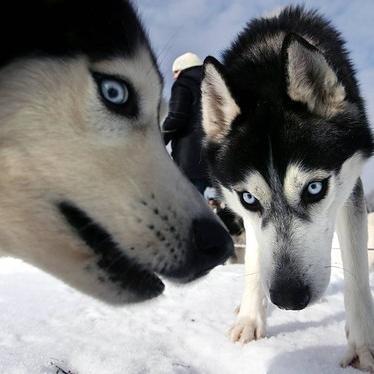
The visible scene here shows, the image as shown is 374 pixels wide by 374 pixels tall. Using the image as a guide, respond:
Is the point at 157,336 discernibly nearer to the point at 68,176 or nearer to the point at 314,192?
the point at 314,192

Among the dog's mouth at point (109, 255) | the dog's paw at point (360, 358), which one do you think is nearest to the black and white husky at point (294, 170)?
the dog's paw at point (360, 358)

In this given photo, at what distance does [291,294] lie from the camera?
220 centimetres

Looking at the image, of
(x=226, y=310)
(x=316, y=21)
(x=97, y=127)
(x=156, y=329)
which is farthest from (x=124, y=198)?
(x=316, y=21)

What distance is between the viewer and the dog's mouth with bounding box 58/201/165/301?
4.26 ft

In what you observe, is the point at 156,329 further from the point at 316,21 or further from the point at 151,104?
the point at 316,21

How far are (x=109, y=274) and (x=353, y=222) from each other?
1.64 m

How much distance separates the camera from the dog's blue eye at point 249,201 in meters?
2.70

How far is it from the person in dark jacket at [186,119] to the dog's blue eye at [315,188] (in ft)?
6.80

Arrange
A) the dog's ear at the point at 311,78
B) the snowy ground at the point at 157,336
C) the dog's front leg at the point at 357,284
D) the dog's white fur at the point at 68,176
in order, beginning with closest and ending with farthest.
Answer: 1. the dog's white fur at the point at 68,176
2. the snowy ground at the point at 157,336
3. the dog's front leg at the point at 357,284
4. the dog's ear at the point at 311,78

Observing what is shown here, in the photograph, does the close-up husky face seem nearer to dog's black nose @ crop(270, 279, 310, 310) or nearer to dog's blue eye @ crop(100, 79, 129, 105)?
dog's black nose @ crop(270, 279, 310, 310)

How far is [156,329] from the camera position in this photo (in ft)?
8.59

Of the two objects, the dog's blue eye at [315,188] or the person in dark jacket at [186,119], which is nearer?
the dog's blue eye at [315,188]

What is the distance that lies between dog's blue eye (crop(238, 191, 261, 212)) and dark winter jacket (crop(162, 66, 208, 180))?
1822 millimetres

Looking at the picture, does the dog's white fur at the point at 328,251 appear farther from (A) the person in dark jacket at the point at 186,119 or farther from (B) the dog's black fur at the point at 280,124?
(A) the person in dark jacket at the point at 186,119
